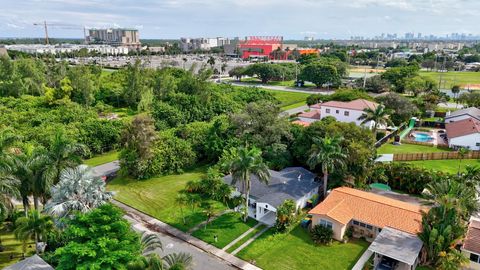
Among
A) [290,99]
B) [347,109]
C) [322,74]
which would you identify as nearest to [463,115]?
[347,109]

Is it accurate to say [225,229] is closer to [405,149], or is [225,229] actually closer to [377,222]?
[377,222]

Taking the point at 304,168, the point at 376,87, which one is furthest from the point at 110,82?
the point at 376,87

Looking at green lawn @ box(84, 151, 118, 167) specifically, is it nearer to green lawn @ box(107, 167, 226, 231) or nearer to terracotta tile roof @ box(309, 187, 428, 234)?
green lawn @ box(107, 167, 226, 231)

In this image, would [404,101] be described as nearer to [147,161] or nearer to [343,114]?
[343,114]

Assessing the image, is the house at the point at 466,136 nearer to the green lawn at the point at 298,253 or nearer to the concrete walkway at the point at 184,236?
the green lawn at the point at 298,253

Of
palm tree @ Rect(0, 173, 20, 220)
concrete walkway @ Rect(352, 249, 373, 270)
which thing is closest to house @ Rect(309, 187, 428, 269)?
concrete walkway @ Rect(352, 249, 373, 270)

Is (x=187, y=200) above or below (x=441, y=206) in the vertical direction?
below
